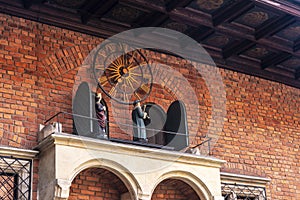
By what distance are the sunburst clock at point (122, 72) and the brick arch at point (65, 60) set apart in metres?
0.21

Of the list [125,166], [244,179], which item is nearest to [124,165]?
[125,166]

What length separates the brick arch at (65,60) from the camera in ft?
30.2

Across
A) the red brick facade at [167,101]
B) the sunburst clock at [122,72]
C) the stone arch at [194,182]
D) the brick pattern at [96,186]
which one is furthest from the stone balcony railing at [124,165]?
the sunburst clock at [122,72]

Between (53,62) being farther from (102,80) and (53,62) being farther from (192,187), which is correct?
(192,187)

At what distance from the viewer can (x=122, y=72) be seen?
9.84m

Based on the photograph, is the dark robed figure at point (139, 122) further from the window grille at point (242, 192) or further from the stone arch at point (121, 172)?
the window grille at point (242, 192)

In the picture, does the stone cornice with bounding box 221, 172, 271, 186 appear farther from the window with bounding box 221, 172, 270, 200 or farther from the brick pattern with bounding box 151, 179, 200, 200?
the brick pattern with bounding box 151, 179, 200, 200

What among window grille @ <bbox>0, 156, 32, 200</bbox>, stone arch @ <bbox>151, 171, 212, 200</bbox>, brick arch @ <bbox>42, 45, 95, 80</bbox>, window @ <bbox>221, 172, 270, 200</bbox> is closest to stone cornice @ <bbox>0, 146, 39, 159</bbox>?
window grille @ <bbox>0, 156, 32, 200</bbox>

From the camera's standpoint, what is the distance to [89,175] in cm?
887

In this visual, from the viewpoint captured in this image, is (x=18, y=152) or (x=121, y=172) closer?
(x=18, y=152)

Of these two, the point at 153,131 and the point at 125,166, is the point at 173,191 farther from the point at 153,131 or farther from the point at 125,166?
the point at 125,166

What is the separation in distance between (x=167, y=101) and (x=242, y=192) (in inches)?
78.1

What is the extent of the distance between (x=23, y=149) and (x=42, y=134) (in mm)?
355

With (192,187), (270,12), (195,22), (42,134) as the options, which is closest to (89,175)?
(42,134)
